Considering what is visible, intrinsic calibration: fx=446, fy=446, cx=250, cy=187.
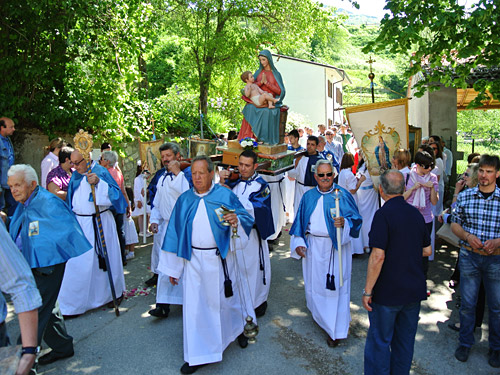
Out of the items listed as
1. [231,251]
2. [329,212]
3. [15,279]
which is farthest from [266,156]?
[15,279]

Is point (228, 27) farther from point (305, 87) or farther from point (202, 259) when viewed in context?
point (305, 87)

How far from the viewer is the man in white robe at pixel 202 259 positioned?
14.9 ft

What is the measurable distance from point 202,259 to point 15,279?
213cm

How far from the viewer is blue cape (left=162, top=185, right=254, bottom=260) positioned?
14.9 ft

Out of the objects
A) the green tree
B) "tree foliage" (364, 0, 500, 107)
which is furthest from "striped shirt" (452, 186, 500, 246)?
the green tree

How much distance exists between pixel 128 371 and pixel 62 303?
1.83 metres

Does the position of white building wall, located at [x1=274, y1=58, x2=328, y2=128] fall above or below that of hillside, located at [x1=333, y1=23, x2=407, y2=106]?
below

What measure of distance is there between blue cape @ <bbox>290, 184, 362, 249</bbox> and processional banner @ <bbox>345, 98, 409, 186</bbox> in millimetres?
2463

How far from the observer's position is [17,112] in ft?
30.7

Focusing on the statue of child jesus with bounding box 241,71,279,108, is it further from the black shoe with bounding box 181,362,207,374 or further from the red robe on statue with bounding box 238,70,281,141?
the black shoe with bounding box 181,362,207,374

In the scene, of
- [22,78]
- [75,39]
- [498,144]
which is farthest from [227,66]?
[498,144]

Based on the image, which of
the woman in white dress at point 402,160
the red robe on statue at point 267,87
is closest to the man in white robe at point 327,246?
the woman in white dress at point 402,160

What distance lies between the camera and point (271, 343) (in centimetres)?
510

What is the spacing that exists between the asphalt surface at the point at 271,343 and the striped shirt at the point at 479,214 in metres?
1.26
